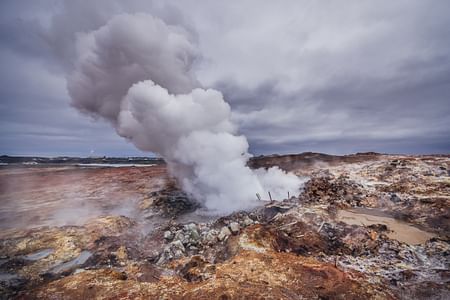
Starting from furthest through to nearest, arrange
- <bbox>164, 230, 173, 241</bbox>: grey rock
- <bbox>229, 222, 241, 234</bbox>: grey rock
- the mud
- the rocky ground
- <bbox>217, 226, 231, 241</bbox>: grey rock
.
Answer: <bbox>164, 230, 173, 241</bbox>: grey rock
<bbox>229, 222, 241, 234</bbox>: grey rock
<bbox>217, 226, 231, 241</bbox>: grey rock
the mud
the rocky ground

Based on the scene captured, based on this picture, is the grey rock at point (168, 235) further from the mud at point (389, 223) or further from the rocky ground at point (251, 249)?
the mud at point (389, 223)

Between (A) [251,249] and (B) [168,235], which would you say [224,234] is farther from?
(B) [168,235]

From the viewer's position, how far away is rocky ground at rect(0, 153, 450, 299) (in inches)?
314

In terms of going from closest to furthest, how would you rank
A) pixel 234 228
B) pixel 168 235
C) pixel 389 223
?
pixel 234 228
pixel 168 235
pixel 389 223

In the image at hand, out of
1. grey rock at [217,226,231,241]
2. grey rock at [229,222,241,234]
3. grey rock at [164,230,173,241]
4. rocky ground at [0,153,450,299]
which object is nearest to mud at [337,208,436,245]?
rocky ground at [0,153,450,299]

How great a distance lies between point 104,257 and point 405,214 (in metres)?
16.6

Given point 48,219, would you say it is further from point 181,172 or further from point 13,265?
point 181,172

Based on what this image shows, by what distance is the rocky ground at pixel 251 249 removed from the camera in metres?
7.98

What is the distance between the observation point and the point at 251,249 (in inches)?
417

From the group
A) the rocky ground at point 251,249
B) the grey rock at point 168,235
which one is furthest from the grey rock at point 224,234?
the grey rock at point 168,235

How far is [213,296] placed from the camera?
745cm

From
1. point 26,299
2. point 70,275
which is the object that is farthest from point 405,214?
point 26,299

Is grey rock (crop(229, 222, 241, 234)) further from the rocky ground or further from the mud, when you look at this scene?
the mud

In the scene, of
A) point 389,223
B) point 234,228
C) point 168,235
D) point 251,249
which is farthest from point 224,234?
point 389,223
